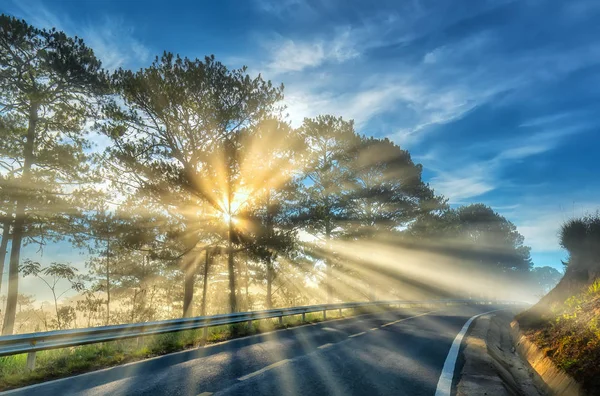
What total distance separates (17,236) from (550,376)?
20.4m

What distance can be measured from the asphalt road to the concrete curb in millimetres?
1626

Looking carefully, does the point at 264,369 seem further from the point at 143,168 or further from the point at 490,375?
the point at 143,168

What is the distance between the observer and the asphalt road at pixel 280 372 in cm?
496

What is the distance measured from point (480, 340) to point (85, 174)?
19.0m

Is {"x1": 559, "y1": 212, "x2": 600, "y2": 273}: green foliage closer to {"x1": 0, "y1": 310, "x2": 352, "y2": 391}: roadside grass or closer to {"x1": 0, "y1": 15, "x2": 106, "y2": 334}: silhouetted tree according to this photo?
{"x1": 0, "y1": 310, "x2": 352, "y2": 391}: roadside grass

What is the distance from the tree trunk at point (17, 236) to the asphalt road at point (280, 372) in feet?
40.6

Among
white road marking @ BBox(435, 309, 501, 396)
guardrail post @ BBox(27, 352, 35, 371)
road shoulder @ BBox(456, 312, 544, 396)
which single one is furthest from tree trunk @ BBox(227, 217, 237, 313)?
road shoulder @ BBox(456, 312, 544, 396)

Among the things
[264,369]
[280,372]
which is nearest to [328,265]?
[264,369]

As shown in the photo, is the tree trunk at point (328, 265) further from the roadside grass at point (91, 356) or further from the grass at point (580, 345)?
the grass at point (580, 345)

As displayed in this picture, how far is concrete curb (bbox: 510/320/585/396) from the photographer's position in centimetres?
460

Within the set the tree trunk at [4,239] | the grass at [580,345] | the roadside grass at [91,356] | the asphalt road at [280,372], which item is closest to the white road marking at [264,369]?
the asphalt road at [280,372]

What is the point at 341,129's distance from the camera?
2741 centimetres

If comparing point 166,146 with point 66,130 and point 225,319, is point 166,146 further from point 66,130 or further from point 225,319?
point 225,319

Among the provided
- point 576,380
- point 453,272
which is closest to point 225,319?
point 576,380
